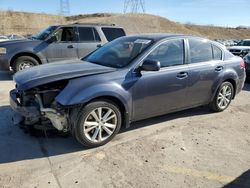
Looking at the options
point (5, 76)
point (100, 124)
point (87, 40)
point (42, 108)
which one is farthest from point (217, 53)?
point (5, 76)

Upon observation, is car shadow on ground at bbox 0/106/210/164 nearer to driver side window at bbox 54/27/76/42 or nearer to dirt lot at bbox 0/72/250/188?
dirt lot at bbox 0/72/250/188

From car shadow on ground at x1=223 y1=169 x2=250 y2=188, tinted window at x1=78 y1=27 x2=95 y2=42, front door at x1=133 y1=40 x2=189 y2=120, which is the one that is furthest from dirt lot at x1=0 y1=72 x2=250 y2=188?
tinted window at x1=78 y1=27 x2=95 y2=42

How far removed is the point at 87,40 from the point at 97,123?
626 cm

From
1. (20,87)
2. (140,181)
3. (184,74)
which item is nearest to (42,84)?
(20,87)

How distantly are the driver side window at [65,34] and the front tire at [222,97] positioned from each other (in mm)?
5514

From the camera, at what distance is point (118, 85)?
14.9 feet

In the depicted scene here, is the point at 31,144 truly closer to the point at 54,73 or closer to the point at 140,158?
the point at 54,73

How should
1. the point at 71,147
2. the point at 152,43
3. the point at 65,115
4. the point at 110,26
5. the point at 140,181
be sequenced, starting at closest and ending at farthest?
the point at 140,181
the point at 65,115
the point at 71,147
the point at 152,43
the point at 110,26

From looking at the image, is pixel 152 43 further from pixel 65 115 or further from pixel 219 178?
pixel 219 178

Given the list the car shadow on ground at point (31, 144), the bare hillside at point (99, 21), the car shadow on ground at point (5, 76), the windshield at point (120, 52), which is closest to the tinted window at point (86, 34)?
the car shadow on ground at point (5, 76)

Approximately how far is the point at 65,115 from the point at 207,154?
208 cm

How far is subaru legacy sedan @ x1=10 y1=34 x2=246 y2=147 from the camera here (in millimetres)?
4242

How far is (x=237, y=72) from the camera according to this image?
6.44m

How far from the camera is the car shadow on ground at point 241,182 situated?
3.58 m
